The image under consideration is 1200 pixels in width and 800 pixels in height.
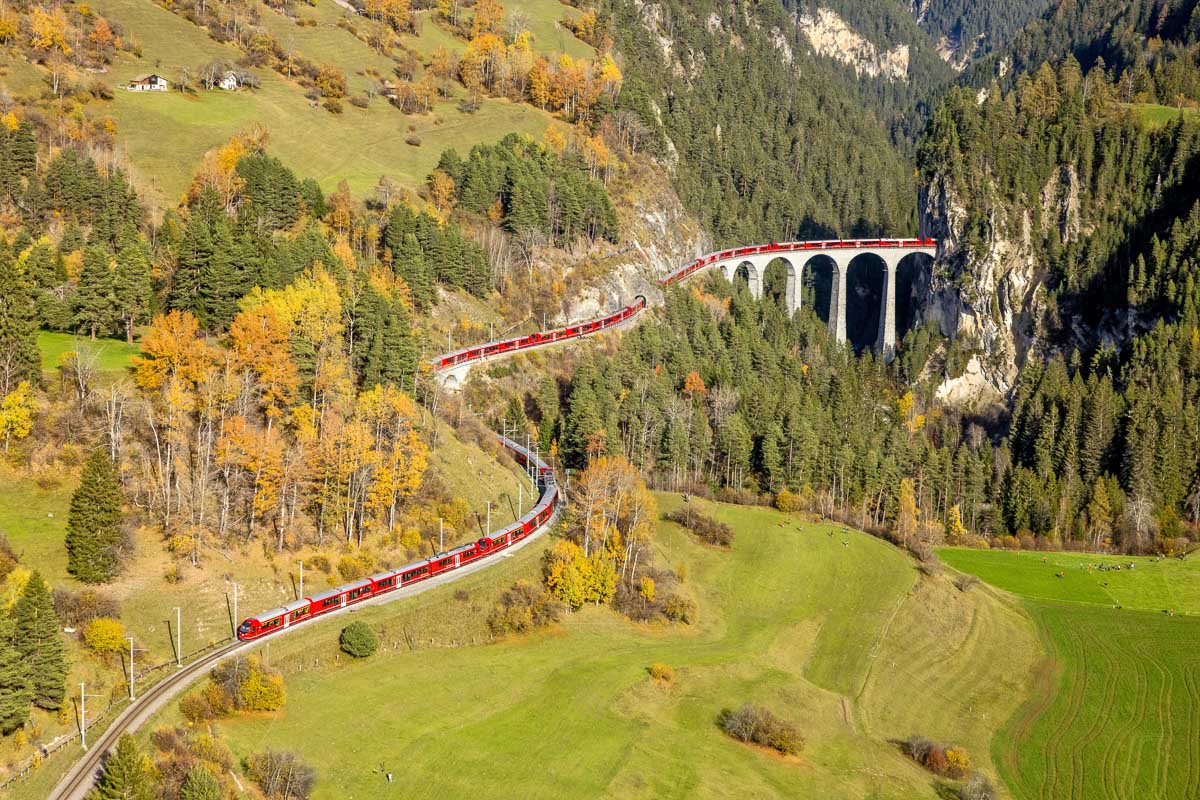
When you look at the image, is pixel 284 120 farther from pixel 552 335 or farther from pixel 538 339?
pixel 552 335

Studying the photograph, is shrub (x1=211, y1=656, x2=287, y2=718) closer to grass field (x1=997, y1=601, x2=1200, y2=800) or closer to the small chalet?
grass field (x1=997, y1=601, x2=1200, y2=800)

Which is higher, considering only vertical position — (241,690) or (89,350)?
(89,350)

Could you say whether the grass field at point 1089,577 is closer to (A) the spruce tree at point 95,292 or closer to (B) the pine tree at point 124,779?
(A) the spruce tree at point 95,292

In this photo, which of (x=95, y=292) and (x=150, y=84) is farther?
(x=150, y=84)

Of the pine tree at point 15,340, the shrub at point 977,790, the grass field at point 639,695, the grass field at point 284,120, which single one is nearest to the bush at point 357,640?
the grass field at point 639,695

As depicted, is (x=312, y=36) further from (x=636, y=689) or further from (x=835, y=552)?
(x=636, y=689)

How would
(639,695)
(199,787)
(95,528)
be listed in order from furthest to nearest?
(639,695), (95,528), (199,787)

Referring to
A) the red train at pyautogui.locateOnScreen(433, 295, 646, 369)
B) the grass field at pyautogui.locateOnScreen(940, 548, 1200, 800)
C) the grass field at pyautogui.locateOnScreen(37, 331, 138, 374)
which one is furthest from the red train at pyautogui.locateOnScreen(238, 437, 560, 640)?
the grass field at pyautogui.locateOnScreen(940, 548, 1200, 800)

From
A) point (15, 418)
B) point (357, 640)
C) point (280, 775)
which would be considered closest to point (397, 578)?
point (357, 640)
